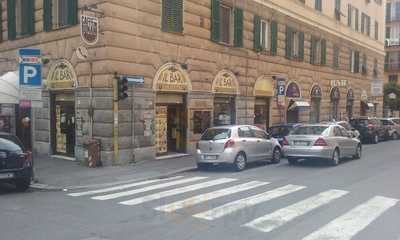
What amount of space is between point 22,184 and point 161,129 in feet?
25.8

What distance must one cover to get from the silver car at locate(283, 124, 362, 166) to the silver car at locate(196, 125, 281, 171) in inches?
45.2

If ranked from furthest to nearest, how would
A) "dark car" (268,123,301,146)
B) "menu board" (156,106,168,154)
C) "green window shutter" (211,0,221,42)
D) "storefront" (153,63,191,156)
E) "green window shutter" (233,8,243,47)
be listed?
1. "green window shutter" (233,8,243,47)
2. "green window shutter" (211,0,221,42)
3. "dark car" (268,123,301,146)
4. "menu board" (156,106,168,154)
5. "storefront" (153,63,191,156)

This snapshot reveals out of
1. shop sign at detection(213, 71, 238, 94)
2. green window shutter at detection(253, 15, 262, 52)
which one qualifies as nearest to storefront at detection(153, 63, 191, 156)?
shop sign at detection(213, 71, 238, 94)

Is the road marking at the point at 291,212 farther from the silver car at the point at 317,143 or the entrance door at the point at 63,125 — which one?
the entrance door at the point at 63,125

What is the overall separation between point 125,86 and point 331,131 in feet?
25.0

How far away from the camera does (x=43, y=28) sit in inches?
735

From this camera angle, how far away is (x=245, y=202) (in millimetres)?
9547

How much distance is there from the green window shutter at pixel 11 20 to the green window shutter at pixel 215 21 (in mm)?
9193

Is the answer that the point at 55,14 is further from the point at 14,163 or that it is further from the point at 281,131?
the point at 281,131

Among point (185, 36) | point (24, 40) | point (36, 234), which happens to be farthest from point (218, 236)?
point (24, 40)

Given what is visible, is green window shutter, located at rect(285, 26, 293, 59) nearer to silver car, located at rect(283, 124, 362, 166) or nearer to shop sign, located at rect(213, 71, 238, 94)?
shop sign, located at rect(213, 71, 238, 94)

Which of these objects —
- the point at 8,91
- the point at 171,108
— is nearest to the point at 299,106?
the point at 171,108

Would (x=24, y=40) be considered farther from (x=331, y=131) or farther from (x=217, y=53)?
(x=331, y=131)

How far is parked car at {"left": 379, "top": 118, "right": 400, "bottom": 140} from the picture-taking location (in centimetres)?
3050
